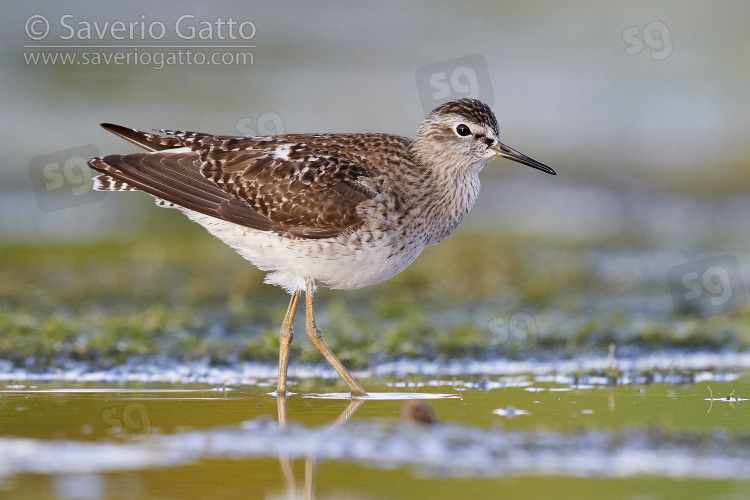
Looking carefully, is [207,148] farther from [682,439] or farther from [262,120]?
[262,120]

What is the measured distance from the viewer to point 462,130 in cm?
1030

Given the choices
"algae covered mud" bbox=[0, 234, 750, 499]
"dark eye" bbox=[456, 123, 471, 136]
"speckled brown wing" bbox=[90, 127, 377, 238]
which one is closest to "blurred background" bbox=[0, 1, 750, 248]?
"algae covered mud" bbox=[0, 234, 750, 499]

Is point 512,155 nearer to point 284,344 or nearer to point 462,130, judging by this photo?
point 462,130

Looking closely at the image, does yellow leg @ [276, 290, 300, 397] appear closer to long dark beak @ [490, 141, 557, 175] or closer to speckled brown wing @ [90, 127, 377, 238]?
speckled brown wing @ [90, 127, 377, 238]

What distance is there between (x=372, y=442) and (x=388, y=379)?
318 centimetres

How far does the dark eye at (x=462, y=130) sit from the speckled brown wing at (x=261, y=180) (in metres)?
0.99

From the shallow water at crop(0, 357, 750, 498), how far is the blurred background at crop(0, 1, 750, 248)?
8.70 m

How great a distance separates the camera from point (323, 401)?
9.08 meters

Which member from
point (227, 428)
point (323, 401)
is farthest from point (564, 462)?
point (323, 401)

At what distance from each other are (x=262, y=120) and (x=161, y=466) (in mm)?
16964

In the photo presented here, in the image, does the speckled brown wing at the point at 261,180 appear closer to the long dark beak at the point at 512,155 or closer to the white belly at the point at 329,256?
the white belly at the point at 329,256

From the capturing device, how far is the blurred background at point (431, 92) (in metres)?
20.0

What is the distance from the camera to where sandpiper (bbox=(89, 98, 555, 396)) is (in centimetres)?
966

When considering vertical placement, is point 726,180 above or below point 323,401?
above
